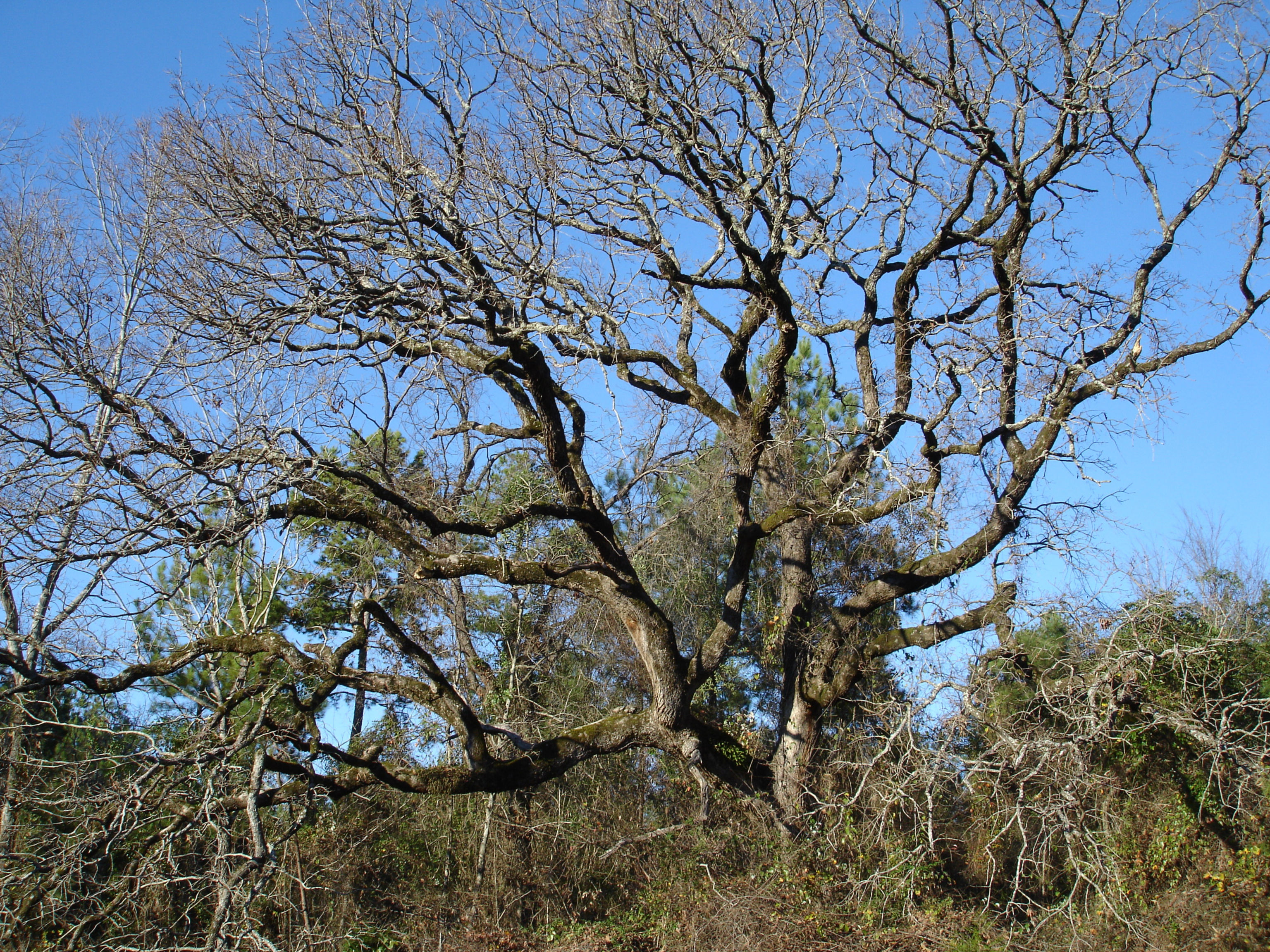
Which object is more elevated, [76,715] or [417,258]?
[417,258]

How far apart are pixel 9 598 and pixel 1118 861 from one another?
13597 millimetres

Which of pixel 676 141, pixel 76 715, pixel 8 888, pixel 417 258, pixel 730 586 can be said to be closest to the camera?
pixel 8 888

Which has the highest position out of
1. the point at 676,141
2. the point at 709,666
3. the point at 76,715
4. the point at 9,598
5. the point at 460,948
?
the point at 676,141

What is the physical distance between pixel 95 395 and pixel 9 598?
5772 mm

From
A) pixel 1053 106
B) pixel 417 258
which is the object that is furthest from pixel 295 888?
pixel 1053 106

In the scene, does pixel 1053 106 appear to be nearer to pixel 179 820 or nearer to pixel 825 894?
pixel 825 894

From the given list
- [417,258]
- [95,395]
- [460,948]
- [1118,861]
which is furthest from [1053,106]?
[460,948]

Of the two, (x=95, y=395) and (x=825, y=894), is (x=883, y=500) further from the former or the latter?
(x=95, y=395)

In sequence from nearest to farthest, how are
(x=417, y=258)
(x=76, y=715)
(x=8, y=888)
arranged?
(x=8, y=888), (x=417, y=258), (x=76, y=715)

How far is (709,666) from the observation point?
357 inches

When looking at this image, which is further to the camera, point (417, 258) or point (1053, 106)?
point (1053, 106)

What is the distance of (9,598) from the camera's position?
11.5 m

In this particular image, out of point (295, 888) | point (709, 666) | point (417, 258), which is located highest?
point (417, 258)

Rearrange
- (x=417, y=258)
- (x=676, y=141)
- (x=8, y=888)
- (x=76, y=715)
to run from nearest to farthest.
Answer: (x=8, y=888), (x=417, y=258), (x=676, y=141), (x=76, y=715)
